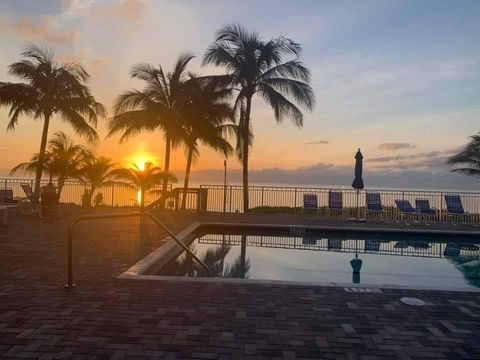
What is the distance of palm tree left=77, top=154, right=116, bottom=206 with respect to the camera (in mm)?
18250

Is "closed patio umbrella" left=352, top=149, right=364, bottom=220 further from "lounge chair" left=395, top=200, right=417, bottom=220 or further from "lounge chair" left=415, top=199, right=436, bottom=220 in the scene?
"lounge chair" left=415, top=199, right=436, bottom=220

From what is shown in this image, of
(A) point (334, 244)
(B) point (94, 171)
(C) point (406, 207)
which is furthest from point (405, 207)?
(B) point (94, 171)

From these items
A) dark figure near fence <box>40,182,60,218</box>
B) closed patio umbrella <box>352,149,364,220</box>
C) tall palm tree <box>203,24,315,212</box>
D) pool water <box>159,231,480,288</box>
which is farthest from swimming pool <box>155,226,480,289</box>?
tall palm tree <box>203,24,315,212</box>

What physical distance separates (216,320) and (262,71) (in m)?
15.8

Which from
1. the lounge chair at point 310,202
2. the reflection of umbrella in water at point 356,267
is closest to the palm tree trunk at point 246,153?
the lounge chair at point 310,202

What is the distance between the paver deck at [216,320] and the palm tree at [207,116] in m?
14.4

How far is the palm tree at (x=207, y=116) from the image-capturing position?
19.5 meters

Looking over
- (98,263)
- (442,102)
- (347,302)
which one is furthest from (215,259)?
(442,102)

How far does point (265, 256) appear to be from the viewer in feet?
31.2

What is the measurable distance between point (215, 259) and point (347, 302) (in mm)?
4814

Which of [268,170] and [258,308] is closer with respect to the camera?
[258,308]

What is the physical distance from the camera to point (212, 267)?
8258 millimetres

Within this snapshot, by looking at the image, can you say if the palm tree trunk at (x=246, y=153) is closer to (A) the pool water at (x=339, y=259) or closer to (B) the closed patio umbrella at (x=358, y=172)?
(B) the closed patio umbrella at (x=358, y=172)

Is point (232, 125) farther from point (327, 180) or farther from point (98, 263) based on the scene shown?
point (98, 263)
